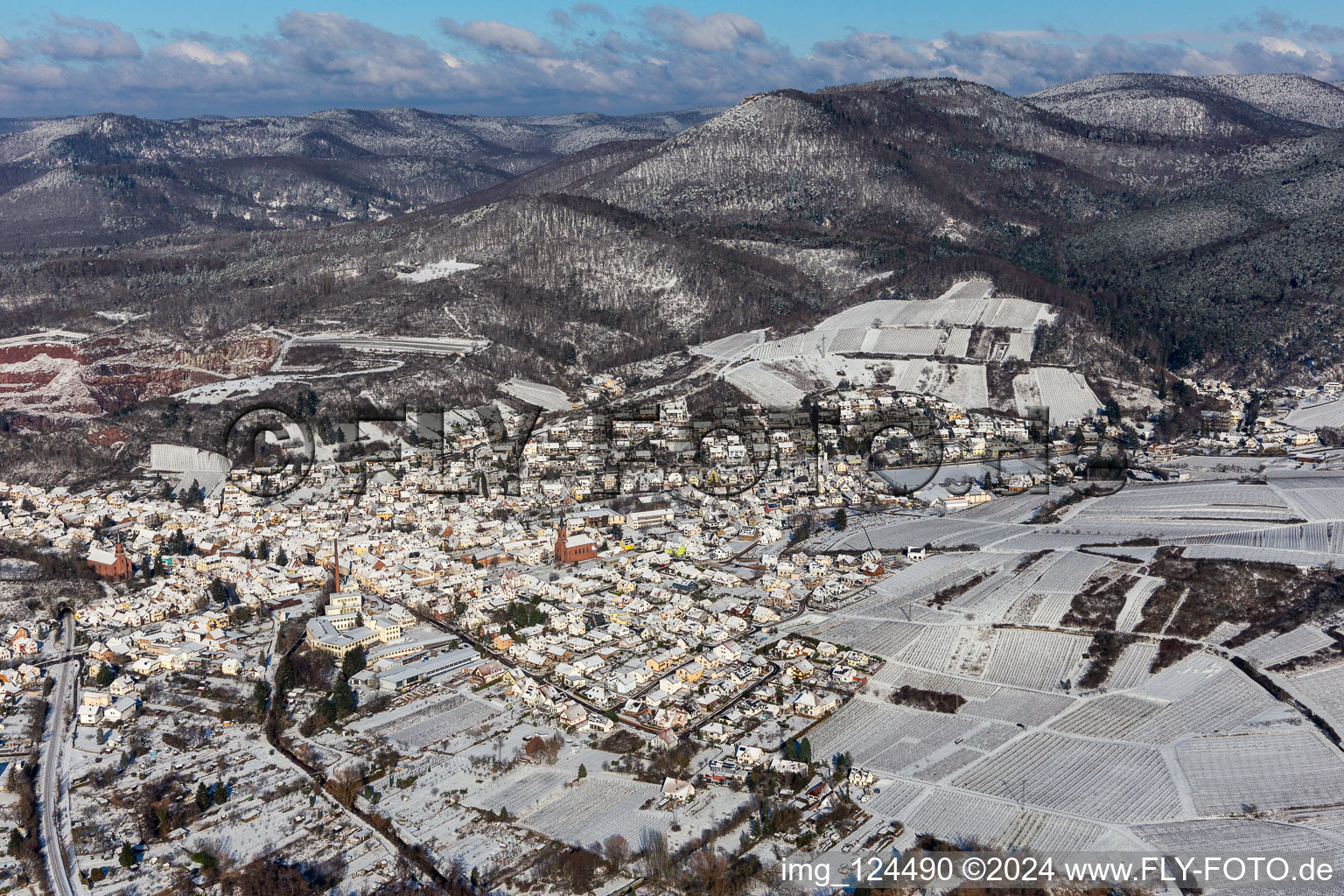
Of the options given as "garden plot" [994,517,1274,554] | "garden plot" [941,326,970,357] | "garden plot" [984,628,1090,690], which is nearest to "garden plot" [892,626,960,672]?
"garden plot" [984,628,1090,690]

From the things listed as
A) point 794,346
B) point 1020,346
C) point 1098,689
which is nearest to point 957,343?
point 1020,346

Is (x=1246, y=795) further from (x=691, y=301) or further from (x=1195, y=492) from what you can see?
(x=691, y=301)

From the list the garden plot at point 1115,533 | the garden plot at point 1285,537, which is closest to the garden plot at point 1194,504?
the garden plot at point 1115,533

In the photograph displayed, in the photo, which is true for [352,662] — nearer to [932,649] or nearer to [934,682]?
[934,682]

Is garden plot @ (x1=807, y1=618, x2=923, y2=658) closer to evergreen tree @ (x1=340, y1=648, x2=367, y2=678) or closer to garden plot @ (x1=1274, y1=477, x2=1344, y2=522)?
evergreen tree @ (x1=340, y1=648, x2=367, y2=678)

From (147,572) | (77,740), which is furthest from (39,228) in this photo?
(77,740)

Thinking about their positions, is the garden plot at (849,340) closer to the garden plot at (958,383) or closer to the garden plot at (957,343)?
the garden plot at (957,343)
